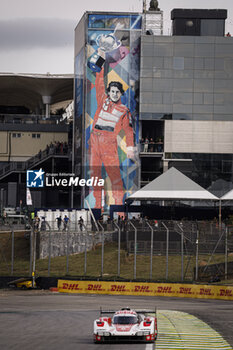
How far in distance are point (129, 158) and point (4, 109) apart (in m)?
59.0

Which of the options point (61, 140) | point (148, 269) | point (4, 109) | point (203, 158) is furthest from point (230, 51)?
point (4, 109)

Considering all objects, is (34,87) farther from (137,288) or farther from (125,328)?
(125,328)


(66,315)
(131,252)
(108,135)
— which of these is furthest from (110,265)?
(108,135)

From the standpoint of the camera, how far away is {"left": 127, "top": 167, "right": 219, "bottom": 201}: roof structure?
244 feet

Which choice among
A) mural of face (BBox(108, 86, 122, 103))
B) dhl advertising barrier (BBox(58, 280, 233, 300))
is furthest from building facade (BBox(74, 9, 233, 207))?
dhl advertising barrier (BBox(58, 280, 233, 300))

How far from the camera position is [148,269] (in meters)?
61.0

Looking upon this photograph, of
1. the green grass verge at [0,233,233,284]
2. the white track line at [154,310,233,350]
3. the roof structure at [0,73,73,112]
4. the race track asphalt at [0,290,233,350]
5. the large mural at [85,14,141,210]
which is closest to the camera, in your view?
the white track line at [154,310,233,350]

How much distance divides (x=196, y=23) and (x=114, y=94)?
614 inches

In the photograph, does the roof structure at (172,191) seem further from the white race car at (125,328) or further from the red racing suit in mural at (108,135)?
the white race car at (125,328)

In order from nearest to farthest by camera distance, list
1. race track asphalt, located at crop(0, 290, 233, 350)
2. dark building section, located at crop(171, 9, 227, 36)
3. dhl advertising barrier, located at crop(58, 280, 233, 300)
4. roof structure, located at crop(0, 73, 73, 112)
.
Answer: race track asphalt, located at crop(0, 290, 233, 350), dhl advertising barrier, located at crop(58, 280, 233, 300), dark building section, located at crop(171, 9, 227, 36), roof structure, located at crop(0, 73, 73, 112)

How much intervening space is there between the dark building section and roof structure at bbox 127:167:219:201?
31626mm

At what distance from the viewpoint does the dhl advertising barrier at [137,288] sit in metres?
54.1

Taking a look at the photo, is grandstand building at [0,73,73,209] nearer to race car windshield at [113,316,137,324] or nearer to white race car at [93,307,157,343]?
white race car at [93,307,157,343]

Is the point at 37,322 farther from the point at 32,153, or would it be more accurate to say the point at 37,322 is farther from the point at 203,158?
the point at 32,153
